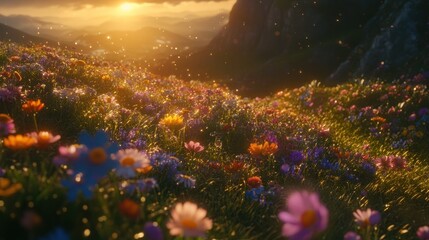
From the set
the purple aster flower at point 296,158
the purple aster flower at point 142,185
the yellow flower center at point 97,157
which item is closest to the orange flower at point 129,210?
the yellow flower center at point 97,157

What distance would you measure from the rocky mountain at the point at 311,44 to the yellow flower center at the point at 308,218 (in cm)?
1668

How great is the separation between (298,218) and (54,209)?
1.45 m

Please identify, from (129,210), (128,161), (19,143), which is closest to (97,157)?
(128,161)

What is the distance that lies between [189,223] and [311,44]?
2104 inches

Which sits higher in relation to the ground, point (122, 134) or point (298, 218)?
point (298, 218)

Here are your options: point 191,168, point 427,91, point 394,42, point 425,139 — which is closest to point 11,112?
point 191,168

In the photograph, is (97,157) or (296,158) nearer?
(97,157)

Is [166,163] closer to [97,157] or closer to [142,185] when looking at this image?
[142,185]

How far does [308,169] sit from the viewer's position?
593 cm

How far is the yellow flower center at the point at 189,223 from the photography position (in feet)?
7.54

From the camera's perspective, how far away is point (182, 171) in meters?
4.66

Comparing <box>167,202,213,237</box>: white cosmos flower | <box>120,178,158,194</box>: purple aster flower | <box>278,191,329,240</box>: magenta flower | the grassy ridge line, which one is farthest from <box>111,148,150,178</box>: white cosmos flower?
the grassy ridge line

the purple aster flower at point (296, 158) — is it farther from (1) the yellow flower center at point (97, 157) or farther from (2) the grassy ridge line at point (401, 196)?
(1) the yellow flower center at point (97, 157)

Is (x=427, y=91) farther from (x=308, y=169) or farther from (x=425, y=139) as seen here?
(x=308, y=169)
